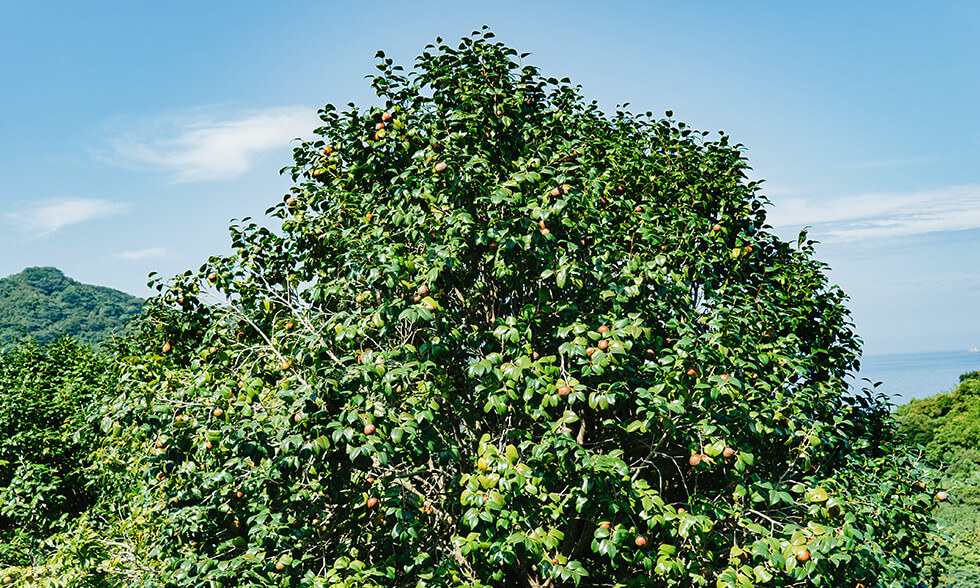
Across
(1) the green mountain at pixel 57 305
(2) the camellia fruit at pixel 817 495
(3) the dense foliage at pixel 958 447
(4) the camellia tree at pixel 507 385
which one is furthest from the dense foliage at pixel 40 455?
(1) the green mountain at pixel 57 305

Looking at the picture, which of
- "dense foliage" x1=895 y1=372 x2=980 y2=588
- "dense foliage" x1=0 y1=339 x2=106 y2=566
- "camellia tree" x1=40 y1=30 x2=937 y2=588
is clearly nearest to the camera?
"camellia tree" x1=40 y1=30 x2=937 y2=588

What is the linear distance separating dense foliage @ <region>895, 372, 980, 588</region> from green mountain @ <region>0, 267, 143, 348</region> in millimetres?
48898

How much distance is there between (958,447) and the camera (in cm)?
2612

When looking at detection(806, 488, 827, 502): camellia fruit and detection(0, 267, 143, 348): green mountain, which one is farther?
detection(0, 267, 143, 348): green mountain

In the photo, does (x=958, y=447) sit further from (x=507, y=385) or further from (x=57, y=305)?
(x=57, y=305)

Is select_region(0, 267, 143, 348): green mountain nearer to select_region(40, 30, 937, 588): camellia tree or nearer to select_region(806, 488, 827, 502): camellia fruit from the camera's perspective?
select_region(40, 30, 937, 588): camellia tree

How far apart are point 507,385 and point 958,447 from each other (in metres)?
28.7

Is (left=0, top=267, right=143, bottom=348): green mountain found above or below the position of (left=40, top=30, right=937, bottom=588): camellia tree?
above

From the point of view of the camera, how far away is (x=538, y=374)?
492 cm

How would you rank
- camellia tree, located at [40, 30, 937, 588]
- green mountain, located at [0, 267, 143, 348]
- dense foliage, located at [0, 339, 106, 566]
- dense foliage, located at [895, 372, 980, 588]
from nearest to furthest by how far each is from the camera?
camellia tree, located at [40, 30, 937, 588] < dense foliage, located at [0, 339, 106, 566] < dense foliage, located at [895, 372, 980, 588] < green mountain, located at [0, 267, 143, 348]

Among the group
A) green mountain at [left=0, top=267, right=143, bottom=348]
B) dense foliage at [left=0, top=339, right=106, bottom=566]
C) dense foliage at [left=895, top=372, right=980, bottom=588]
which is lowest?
dense foliage at [left=895, top=372, right=980, bottom=588]

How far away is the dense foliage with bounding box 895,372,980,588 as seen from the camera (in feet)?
52.0

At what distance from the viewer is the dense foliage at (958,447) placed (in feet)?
52.0

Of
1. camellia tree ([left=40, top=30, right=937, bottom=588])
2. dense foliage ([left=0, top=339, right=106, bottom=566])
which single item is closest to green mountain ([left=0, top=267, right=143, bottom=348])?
dense foliage ([left=0, top=339, right=106, bottom=566])
